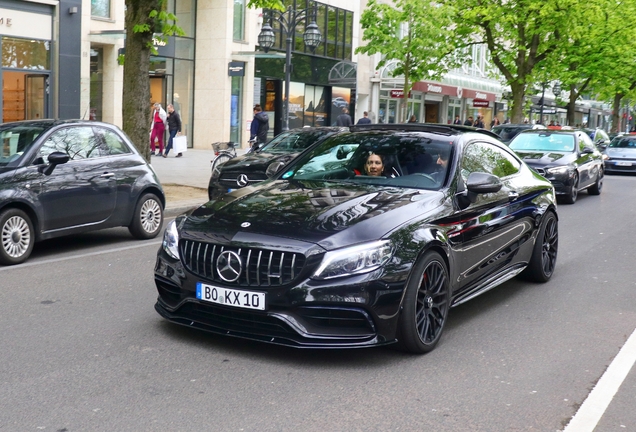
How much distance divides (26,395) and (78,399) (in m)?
Result: 0.29

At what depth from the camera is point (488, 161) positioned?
7.27m

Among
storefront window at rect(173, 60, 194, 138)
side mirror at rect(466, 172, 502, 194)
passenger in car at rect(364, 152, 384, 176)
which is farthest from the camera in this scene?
storefront window at rect(173, 60, 194, 138)

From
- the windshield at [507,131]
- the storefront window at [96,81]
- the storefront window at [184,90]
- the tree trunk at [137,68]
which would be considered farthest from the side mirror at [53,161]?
the storefront window at [184,90]

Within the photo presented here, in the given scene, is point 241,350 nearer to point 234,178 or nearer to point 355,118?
point 234,178

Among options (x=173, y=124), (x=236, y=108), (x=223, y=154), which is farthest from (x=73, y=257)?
(x=236, y=108)

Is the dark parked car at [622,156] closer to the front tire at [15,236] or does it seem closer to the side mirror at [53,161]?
the side mirror at [53,161]

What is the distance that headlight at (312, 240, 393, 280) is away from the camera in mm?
5082

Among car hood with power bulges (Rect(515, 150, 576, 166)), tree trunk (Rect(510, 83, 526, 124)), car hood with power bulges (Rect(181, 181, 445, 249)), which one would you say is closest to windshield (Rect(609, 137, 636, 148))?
tree trunk (Rect(510, 83, 526, 124))

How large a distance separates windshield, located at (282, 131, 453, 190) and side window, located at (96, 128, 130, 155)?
3857 mm

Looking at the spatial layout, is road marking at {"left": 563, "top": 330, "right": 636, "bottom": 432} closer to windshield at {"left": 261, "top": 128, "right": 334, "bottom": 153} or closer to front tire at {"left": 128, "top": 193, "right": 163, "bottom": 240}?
front tire at {"left": 128, "top": 193, "right": 163, "bottom": 240}

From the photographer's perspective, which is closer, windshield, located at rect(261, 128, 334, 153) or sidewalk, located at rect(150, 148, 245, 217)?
sidewalk, located at rect(150, 148, 245, 217)

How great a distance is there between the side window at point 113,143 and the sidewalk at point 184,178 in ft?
10.6

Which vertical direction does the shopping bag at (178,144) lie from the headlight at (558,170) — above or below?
below

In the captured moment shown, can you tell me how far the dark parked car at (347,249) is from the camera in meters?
5.11
